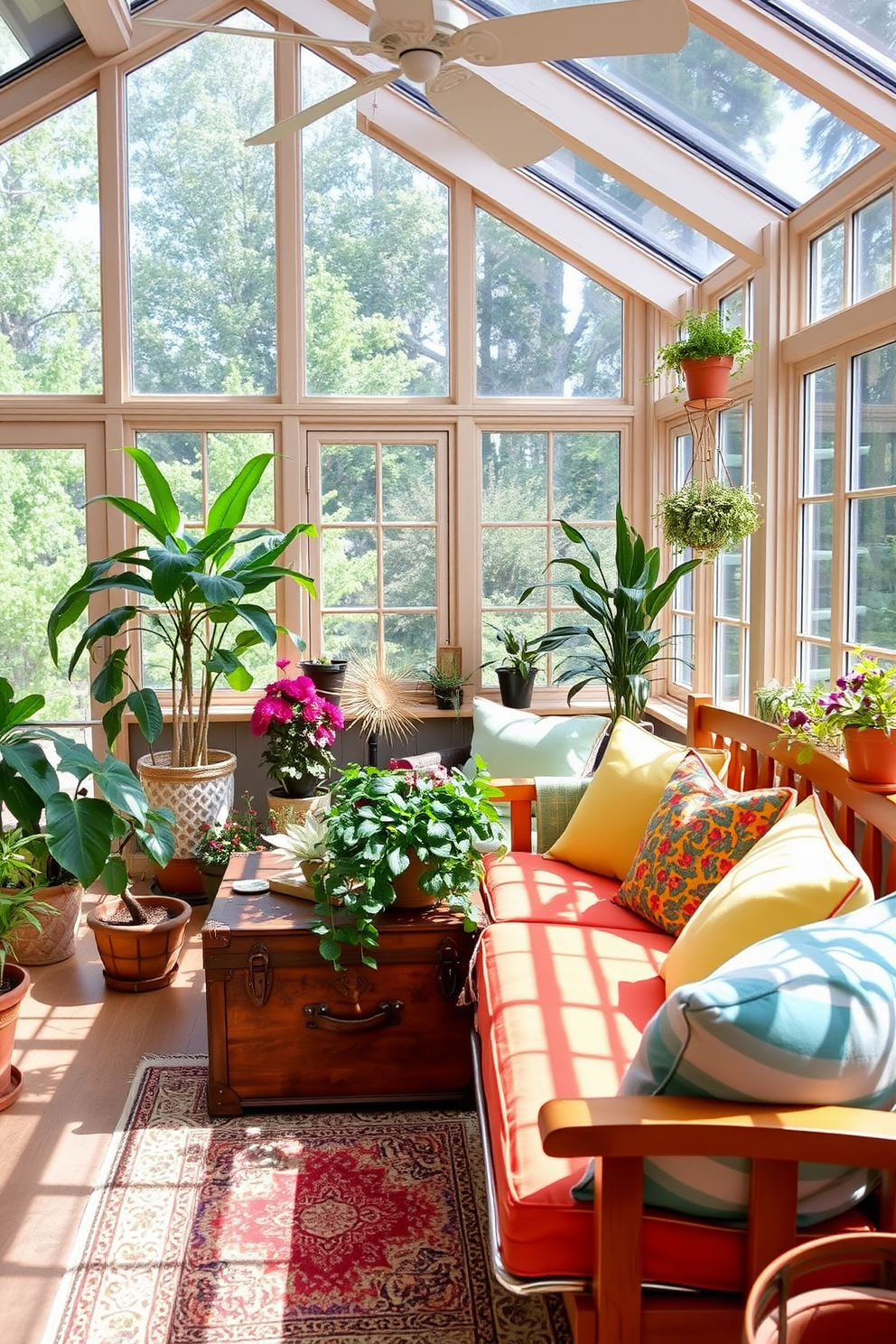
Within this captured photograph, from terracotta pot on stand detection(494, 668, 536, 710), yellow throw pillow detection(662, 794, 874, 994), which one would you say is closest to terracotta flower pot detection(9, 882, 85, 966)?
terracotta pot on stand detection(494, 668, 536, 710)

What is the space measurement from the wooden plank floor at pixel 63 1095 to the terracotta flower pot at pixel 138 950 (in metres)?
0.05

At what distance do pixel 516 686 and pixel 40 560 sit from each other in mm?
2270

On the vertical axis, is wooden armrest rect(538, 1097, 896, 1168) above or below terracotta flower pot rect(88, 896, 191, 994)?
above

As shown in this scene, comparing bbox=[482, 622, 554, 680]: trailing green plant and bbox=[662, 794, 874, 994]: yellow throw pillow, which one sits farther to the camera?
bbox=[482, 622, 554, 680]: trailing green plant

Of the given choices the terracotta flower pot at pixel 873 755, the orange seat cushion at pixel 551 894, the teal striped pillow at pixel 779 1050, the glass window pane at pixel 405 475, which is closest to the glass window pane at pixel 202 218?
the glass window pane at pixel 405 475

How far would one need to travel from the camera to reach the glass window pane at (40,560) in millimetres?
5262

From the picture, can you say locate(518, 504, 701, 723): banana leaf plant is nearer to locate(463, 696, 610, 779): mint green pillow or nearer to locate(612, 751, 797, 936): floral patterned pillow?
locate(463, 696, 610, 779): mint green pillow

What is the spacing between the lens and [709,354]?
12.8 feet

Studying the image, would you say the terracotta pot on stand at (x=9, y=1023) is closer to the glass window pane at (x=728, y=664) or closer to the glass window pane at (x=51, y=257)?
the glass window pane at (x=728, y=664)

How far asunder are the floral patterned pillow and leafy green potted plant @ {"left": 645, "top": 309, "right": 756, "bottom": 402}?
155 cm

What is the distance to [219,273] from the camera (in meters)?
5.34

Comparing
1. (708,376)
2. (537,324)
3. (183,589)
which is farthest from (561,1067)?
(537,324)

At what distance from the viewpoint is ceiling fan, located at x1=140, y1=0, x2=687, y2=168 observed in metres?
2.22

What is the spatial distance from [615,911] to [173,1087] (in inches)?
50.8
